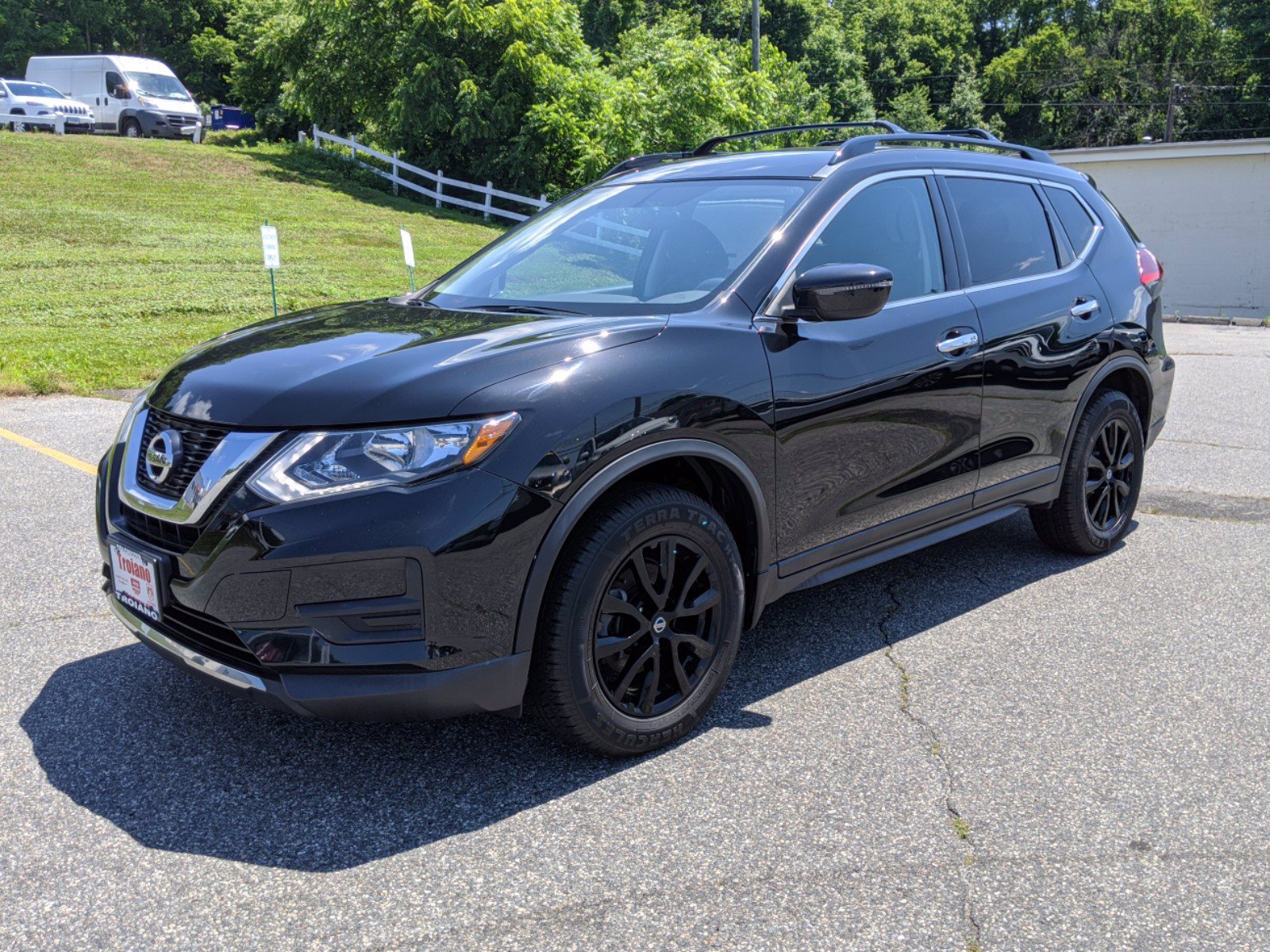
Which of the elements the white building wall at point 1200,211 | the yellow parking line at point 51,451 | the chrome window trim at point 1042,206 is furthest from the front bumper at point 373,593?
the white building wall at point 1200,211

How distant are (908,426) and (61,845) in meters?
2.89

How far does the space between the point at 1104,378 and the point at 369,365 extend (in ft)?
11.6

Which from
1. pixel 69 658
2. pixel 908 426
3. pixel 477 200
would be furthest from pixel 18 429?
pixel 477 200

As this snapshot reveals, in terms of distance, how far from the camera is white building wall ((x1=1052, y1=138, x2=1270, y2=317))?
26.3m

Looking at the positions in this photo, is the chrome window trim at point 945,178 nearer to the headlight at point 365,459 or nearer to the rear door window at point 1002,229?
the rear door window at point 1002,229

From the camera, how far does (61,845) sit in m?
2.87

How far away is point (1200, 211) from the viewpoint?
26844 mm

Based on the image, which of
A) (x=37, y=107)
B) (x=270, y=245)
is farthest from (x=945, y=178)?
(x=37, y=107)

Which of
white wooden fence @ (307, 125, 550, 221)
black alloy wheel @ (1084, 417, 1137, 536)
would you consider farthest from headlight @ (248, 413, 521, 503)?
white wooden fence @ (307, 125, 550, 221)

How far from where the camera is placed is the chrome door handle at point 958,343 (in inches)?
165

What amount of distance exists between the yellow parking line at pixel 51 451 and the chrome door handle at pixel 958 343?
499 centimetres

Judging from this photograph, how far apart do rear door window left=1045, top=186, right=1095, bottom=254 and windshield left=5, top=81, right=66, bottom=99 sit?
3368 cm

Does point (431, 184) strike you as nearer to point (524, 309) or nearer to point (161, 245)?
point (161, 245)

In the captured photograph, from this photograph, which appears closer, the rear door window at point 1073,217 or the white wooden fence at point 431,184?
the rear door window at point 1073,217
